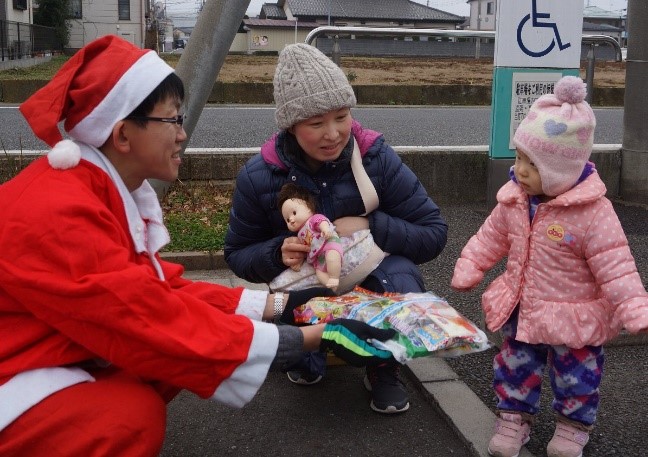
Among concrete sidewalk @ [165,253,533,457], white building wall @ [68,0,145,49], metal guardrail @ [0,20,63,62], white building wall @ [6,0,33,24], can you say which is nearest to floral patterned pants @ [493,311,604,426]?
concrete sidewalk @ [165,253,533,457]

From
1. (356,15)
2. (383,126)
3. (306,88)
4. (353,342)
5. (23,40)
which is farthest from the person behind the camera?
(356,15)

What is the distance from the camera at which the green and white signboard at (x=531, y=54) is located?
5031 mm

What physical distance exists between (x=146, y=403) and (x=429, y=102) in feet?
50.8

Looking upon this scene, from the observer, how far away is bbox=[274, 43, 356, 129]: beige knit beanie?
112 inches

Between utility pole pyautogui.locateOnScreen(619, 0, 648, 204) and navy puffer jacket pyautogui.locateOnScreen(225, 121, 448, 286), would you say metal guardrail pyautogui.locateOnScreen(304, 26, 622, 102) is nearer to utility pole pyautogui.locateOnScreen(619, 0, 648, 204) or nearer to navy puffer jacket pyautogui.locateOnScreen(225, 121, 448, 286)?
utility pole pyautogui.locateOnScreen(619, 0, 648, 204)

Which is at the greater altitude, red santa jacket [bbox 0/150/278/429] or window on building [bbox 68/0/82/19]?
window on building [bbox 68/0/82/19]

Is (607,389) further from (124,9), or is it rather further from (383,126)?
(124,9)

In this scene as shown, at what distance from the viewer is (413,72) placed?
21.7 m

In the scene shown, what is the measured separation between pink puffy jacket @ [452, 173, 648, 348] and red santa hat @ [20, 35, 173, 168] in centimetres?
134

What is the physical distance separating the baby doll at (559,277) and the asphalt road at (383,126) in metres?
6.18

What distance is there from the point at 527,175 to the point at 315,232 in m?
0.82


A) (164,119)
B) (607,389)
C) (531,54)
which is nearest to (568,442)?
(607,389)

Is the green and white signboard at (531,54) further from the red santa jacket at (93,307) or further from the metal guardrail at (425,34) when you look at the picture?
the red santa jacket at (93,307)

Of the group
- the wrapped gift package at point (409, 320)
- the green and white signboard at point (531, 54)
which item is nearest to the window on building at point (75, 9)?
the green and white signboard at point (531, 54)
